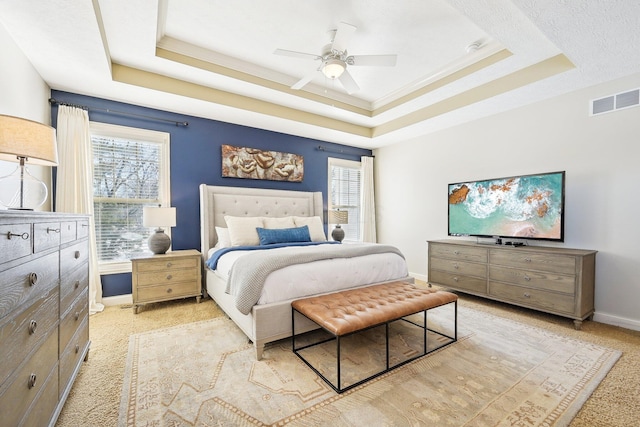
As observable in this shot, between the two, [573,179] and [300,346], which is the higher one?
[573,179]

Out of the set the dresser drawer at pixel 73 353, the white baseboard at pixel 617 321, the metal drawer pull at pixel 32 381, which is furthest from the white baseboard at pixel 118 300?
→ the white baseboard at pixel 617 321

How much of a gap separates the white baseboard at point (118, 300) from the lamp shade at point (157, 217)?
3.36 feet

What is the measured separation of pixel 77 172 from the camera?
10.4 feet

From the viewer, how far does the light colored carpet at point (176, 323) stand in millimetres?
1568

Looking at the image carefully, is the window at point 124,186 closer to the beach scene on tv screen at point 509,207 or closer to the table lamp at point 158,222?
the table lamp at point 158,222

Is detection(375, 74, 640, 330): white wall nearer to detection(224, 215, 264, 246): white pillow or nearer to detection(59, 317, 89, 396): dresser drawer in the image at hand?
detection(224, 215, 264, 246): white pillow

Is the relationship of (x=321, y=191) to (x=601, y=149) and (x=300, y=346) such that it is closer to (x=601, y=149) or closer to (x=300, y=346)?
(x=300, y=346)

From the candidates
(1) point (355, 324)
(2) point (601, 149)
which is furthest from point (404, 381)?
(2) point (601, 149)

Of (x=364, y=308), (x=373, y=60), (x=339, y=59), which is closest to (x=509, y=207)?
(x=373, y=60)

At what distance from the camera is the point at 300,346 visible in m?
2.36

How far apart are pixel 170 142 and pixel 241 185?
114cm

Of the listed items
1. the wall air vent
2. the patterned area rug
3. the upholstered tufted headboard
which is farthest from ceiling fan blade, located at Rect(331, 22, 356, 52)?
the wall air vent

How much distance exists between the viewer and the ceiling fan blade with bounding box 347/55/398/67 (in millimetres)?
2525

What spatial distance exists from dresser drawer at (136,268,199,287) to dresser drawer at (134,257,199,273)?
0.04 metres
